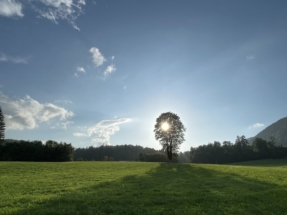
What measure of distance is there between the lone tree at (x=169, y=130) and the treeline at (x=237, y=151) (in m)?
106

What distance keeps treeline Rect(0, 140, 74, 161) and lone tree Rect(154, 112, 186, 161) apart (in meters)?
52.1

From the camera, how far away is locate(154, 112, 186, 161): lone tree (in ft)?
261

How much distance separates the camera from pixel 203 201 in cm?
1825

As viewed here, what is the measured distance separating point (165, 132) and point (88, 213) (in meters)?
66.3

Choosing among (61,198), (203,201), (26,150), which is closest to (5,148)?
(26,150)

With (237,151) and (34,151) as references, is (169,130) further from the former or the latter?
(237,151)

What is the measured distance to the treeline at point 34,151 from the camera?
318 feet

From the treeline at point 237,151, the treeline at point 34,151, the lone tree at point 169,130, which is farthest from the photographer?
the treeline at point 237,151

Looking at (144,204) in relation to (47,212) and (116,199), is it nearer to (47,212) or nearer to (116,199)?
(116,199)

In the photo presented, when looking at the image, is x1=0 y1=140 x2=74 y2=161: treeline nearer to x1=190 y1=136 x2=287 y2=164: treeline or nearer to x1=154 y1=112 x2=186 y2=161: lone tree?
x1=154 y1=112 x2=186 y2=161: lone tree

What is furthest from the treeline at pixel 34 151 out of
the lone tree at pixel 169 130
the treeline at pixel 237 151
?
the treeline at pixel 237 151

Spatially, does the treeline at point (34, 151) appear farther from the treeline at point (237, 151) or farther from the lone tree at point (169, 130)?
the treeline at point (237, 151)

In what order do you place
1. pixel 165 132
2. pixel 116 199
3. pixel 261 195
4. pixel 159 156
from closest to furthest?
pixel 116 199 → pixel 261 195 → pixel 165 132 → pixel 159 156

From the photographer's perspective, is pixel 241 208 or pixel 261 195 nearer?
pixel 241 208
